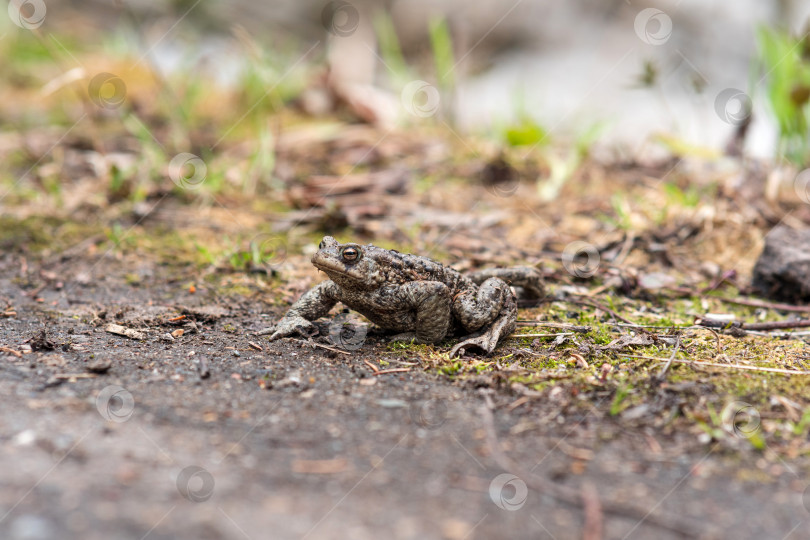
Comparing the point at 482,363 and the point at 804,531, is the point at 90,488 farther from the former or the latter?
the point at 804,531

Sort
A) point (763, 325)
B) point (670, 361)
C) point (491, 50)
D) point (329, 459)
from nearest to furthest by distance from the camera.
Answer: point (329, 459) < point (670, 361) < point (763, 325) < point (491, 50)

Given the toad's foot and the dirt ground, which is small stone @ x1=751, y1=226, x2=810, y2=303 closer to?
the dirt ground

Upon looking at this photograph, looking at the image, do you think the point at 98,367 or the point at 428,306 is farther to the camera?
the point at 428,306

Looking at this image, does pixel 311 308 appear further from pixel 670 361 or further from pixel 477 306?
pixel 670 361

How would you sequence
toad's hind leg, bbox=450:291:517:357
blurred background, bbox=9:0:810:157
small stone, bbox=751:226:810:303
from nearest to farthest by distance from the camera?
1. toad's hind leg, bbox=450:291:517:357
2. small stone, bbox=751:226:810:303
3. blurred background, bbox=9:0:810:157

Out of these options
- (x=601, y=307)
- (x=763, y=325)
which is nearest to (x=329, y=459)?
(x=601, y=307)

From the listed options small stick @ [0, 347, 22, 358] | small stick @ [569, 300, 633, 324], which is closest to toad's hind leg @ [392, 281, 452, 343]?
small stick @ [569, 300, 633, 324]
